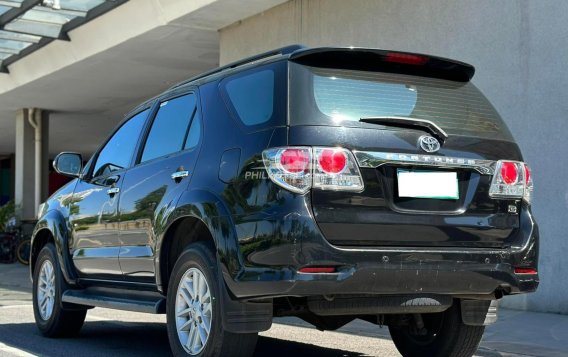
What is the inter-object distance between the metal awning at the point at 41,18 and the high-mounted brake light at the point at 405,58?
1049 centimetres

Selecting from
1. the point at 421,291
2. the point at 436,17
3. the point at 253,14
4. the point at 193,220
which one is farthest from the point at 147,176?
the point at 253,14

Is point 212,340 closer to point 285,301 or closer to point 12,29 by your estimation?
point 285,301

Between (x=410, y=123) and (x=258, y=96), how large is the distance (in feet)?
2.98

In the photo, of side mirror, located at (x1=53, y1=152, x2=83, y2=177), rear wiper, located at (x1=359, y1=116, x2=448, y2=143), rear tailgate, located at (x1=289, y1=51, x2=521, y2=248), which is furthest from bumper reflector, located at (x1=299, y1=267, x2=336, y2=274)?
side mirror, located at (x1=53, y1=152, x2=83, y2=177)

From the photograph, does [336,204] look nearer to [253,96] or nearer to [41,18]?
[253,96]

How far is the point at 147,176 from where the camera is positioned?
20.5 ft

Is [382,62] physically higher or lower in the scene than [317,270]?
higher

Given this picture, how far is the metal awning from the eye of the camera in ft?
49.2

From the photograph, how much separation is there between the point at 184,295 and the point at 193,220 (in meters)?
0.47

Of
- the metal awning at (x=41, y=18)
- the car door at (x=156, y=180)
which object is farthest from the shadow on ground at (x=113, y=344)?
the metal awning at (x=41, y=18)

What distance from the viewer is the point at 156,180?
608 centimetres

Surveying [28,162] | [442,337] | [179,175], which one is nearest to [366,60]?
[179,175]

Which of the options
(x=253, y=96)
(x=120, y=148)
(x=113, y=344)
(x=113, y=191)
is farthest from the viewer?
(x=113, y=344)

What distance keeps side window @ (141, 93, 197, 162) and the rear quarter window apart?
1.74 ft
